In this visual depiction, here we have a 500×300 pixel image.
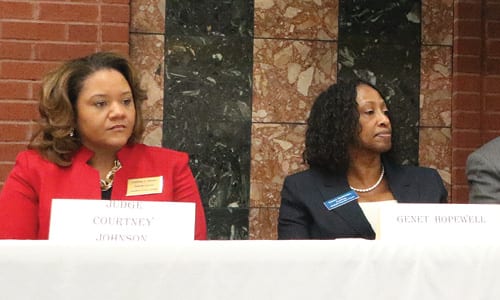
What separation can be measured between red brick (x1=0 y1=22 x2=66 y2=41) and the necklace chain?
4.03 feet

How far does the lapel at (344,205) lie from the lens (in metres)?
3.16

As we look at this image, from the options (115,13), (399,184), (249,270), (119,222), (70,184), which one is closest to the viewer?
(249,270)

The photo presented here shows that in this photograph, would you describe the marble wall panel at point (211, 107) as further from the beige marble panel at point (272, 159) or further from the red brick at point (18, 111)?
the red brick at point (18, 111)

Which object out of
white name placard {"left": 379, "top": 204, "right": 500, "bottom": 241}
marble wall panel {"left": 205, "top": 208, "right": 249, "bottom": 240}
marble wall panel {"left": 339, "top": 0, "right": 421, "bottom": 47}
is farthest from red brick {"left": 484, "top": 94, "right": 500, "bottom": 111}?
white name placard {"left": 379, "top": 204, "right": 500, "bottom": 241}

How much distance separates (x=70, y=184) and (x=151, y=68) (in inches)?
56.8

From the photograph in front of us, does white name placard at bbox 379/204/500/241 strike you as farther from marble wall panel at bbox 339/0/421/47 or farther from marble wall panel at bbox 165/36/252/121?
marble wall panel at bbox 339/0/421/47

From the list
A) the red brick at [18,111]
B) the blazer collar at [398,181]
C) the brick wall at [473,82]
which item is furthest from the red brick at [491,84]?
the red brick at [18,111]

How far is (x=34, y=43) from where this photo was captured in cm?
400

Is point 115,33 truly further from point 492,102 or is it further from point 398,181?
point 492,102

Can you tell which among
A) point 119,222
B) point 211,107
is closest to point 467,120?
point 211,107

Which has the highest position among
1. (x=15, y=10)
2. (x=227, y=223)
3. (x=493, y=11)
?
(x=493, y=11)

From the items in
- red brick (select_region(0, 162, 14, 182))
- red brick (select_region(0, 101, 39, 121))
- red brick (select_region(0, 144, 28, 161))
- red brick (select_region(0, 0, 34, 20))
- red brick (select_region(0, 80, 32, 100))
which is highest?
red brick (select_region(0, 0, 34, 20))

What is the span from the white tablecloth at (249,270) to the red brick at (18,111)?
2.13 meters

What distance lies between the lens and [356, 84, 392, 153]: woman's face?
3.35 meters
